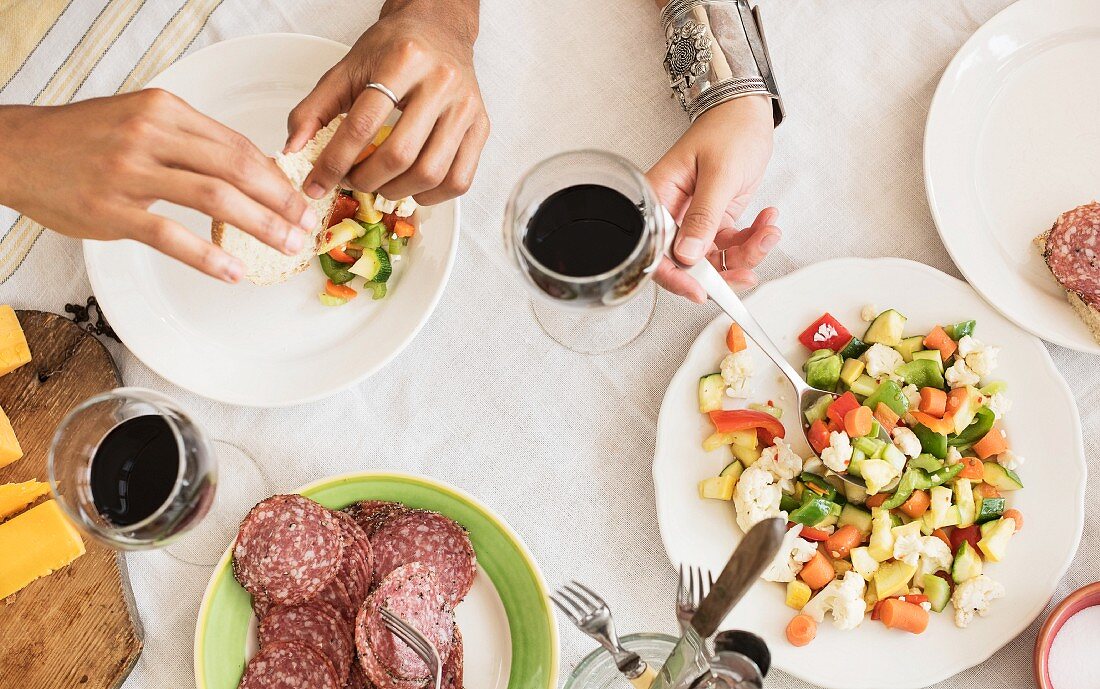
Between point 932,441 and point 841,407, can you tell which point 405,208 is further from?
point 932,441

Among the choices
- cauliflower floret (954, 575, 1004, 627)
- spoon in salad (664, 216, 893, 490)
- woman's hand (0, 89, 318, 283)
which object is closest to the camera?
woman's hand (0, 89, 318, 283)

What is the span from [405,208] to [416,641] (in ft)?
2.61

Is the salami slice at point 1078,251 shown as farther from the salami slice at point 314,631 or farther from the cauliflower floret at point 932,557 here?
the salami slice at point 314,631

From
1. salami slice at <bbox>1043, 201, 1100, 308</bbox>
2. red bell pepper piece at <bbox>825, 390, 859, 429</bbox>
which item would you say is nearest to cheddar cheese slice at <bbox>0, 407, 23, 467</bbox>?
red bell pepper piece at <bbox>825, 390, 859, 429</bbox>

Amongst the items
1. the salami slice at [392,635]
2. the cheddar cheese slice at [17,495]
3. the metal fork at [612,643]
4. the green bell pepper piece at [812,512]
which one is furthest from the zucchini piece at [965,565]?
the cheddar cheese slice at [17,495]

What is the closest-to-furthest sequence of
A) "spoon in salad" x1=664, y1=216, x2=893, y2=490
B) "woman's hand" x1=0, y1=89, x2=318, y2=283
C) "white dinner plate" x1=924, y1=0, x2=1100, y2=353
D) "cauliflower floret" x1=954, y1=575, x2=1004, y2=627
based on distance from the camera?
1. "woman's hand" x1=0, y1=89, x2=318, y2=283
2. "spoon in salad" x1=664, y1=216, x2=893, y2=490
3. "cauliflower floret" x1=954, y1=575, x2=1004, y2=627
4. "white dinner plate" x1=924, y1=0, x2=1100, y2=353

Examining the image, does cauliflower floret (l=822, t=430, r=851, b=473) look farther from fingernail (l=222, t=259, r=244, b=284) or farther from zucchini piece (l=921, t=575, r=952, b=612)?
fingernail (l=222, t=259, r=244, b=284)

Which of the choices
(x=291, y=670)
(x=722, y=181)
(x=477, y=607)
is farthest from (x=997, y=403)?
(x=291, y=670)

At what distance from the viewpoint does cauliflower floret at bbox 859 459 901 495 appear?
4.96 ft

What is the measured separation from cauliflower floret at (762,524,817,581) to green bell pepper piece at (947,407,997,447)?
1.16ft

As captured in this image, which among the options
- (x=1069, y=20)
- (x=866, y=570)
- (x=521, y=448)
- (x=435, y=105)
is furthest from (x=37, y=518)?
(x=1069, y=20)

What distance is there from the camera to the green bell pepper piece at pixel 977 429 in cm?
158

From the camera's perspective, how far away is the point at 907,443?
5.08ft

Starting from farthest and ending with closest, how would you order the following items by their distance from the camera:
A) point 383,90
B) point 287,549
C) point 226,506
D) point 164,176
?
point 226,506 → point 287,549 → point 383,90 → point 164,176
